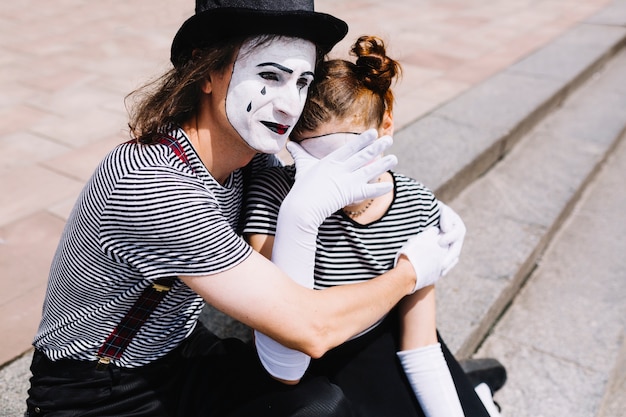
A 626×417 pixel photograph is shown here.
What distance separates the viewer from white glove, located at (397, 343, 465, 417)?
6.46ft

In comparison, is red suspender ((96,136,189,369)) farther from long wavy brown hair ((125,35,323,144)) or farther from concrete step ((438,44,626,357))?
concrete step ((438,44,626,357))

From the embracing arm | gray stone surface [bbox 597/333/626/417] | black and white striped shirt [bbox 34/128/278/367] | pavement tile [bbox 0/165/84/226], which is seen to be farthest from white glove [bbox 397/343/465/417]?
pavement tile [bbox 0/165/84/226]

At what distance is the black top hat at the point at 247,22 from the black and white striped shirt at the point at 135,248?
0.85ft

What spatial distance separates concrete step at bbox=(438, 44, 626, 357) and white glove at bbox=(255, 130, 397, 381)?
48.9 inches

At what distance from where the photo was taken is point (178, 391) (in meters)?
1.85

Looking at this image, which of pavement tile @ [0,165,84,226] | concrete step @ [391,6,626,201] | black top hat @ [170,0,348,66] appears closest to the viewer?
black top hat @ [170,0,348,66]

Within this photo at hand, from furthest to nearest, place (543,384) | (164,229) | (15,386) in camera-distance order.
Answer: (543,384), (15,386), (164,229)

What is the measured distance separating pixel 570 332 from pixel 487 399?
97cm

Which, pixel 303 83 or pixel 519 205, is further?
pixel 519 205

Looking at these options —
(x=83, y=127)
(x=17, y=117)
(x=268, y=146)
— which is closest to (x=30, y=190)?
(x=83, y=127)

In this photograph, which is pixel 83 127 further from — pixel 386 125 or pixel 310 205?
pixel 310 205

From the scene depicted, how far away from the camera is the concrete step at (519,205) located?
3.04m

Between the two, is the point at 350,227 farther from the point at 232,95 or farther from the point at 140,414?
the point at 140,414

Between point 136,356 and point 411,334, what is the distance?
2.82ft
